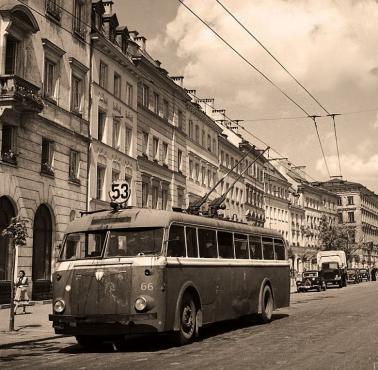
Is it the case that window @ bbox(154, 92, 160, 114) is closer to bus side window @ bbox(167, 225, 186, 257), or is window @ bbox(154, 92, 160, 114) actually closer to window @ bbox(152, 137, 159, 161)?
window @ bbox(152, 137, 159, 161)

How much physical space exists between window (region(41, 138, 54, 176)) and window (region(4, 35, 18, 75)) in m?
3.69

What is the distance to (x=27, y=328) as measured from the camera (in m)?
16.2

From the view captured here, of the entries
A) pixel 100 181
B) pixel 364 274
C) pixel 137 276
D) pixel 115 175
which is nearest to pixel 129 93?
pixel 115 175

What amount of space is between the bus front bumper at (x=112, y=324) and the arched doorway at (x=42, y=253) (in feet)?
49.8

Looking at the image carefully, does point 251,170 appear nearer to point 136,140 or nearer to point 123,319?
point 136,140

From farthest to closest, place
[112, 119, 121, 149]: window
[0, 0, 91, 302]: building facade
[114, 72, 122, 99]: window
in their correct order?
[114, 72, 122, 99]: window < [112, 119, 121, 149]: window < [0, 0, 91, 302]: building facade

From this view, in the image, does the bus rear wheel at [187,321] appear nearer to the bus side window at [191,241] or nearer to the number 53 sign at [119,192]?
the bus side window at [191,241]

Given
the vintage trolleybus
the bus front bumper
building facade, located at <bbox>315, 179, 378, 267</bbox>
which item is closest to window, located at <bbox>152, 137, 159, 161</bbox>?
the vintage trolleybus

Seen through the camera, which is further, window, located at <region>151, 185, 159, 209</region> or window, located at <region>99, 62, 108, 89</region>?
window, located at <region>151, 185, 159, 209</region>

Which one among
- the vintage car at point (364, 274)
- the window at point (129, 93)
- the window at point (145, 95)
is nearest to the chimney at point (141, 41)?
the window at point (145, 95)

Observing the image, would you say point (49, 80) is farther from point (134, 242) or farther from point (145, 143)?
point (134, 242)

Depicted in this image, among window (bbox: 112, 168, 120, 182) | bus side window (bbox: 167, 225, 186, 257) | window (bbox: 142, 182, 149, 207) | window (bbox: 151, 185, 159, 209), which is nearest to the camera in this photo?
bus side window (bbox: 167, 225, 186, 257)

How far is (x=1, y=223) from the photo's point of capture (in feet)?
77.5

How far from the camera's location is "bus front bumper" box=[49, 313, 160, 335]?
435 inches
